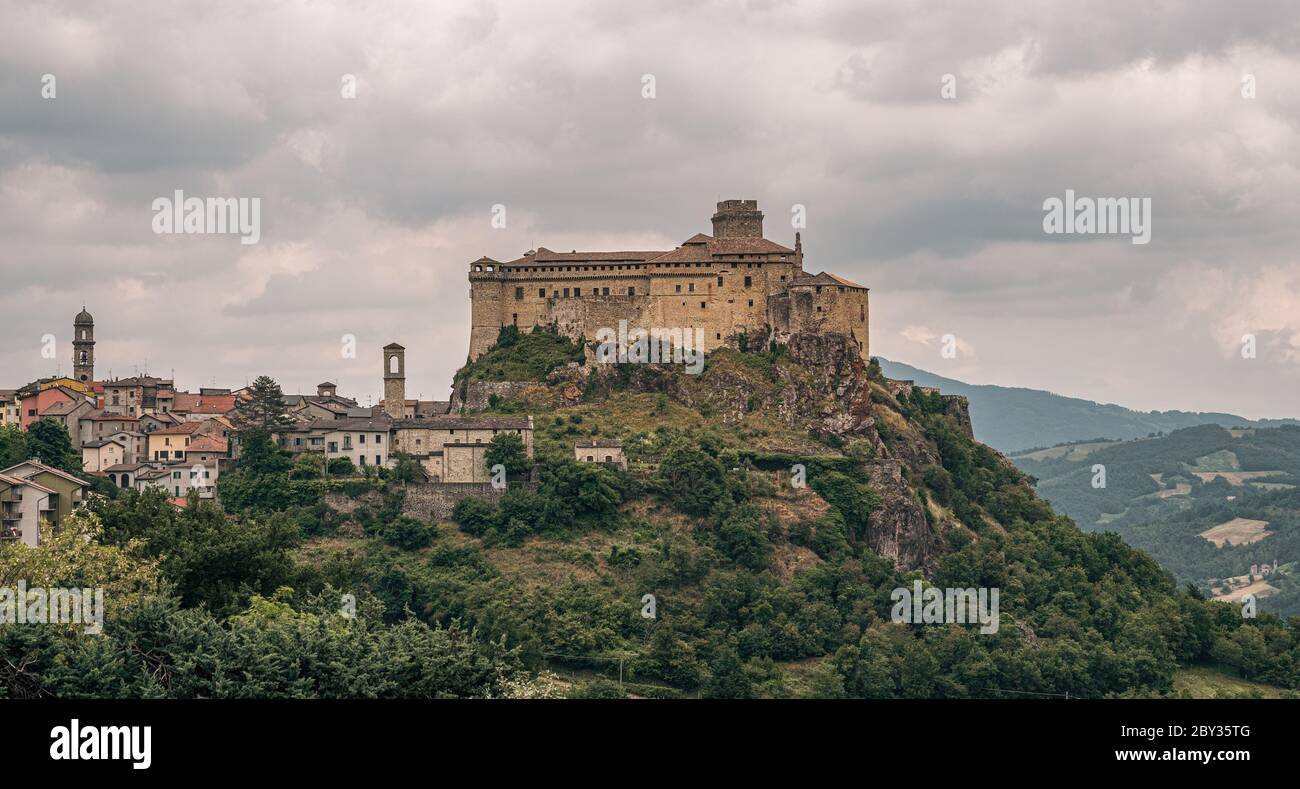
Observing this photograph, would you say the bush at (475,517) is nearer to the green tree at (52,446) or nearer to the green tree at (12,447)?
the green tree at (52,446)

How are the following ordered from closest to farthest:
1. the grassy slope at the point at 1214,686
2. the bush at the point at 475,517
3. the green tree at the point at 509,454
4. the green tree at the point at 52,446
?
the grassy slope at the point at 1214,686
the bush at the point at 475,517
the green tree at the point at 52,446
the green tree at the point at 509,454

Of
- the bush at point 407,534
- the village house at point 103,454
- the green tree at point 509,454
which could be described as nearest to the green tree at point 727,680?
the green tree at point 509,454

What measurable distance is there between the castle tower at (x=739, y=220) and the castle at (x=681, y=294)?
0.47 meters

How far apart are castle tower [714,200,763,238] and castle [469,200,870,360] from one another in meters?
0.47

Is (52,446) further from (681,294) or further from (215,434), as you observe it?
(681,294)

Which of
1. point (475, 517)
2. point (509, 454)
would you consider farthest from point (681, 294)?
point (475, 517)

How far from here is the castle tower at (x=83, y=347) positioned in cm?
10556

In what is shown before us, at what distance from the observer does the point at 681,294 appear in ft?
318

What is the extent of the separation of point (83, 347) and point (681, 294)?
4027 cm

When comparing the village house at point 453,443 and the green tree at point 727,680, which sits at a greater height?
the village house at point 453,443
